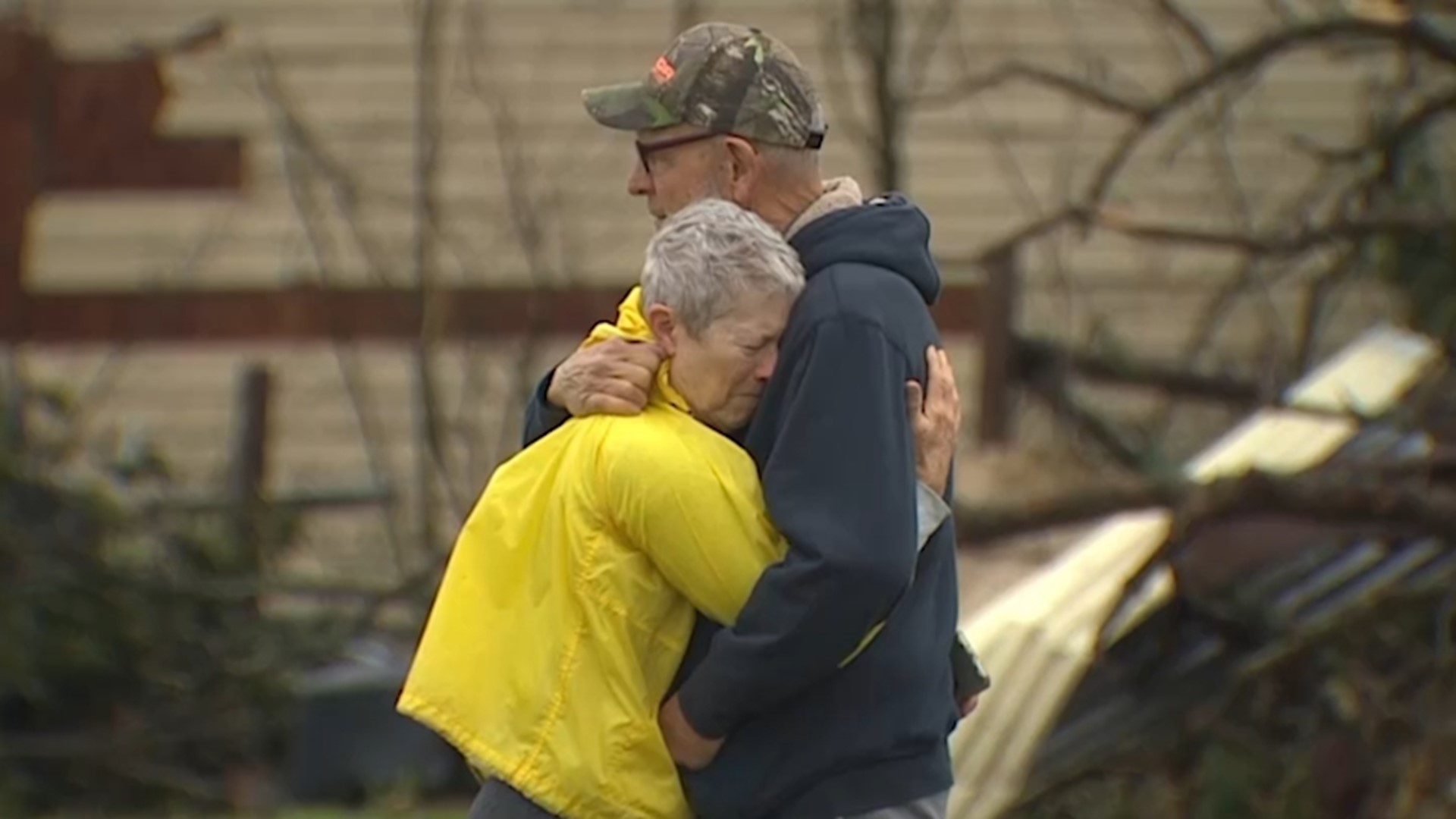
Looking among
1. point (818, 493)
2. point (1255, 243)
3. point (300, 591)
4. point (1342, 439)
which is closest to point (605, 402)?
point (818, 493)

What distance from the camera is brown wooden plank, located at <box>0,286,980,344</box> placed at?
39.4 feet

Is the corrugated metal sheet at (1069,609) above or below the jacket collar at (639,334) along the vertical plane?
below

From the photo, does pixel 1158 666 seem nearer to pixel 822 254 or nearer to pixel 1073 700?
pixel 1073 700

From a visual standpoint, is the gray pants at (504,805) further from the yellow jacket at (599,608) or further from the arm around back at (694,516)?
the arm around back at (694,516)

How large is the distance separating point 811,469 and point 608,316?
8.95 meters

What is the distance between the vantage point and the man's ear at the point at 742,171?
347cm

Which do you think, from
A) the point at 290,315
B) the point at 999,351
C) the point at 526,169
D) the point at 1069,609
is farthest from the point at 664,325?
the point at 290,315

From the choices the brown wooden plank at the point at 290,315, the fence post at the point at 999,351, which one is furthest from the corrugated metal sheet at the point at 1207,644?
the brown wooden plank at the point at 290,315

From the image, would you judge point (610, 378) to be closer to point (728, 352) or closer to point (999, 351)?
point (728, 352)

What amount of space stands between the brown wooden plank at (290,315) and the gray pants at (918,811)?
8.48 meters

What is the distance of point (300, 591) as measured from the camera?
31.1 feet

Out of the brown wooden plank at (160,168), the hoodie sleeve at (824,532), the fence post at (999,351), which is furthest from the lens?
the brown wooden plank at (160,168)

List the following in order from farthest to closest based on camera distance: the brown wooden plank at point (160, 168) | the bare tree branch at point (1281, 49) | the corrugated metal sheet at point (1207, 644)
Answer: the brown wooden plank at point (160, 168), the bare tree branch at point (1281, 49), the corrugated metal sheet at point (1207, 644)

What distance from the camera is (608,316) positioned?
12.2 m
